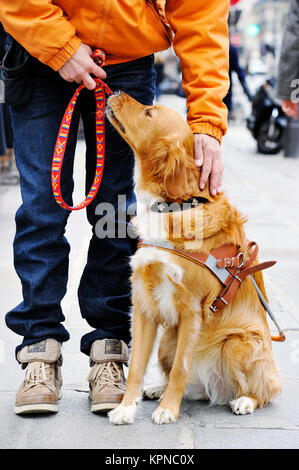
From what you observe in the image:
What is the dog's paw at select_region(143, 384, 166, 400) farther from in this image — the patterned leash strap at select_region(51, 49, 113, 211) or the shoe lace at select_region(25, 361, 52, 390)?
the patterned leash strap at select_region(51, 49, 113, 211)

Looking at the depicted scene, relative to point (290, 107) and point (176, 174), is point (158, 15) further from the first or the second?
point (290, 107)

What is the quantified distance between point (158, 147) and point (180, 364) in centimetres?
87

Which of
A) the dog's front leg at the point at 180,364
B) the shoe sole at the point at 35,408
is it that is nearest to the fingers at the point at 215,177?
the dog's front leg at the point at 180,364

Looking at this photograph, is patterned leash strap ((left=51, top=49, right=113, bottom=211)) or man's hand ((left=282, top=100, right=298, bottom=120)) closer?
patterned leash strap ((left=51, top=49, right=113, bottom=211))

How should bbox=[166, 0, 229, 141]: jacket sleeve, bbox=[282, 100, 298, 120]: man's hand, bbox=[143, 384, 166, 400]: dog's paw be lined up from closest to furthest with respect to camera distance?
1. bbox=[166, 0, 229, 141]: jacket sleeve
2. bbox=[143, 384, 166, 400]: dog's paw
3. bbox=[282, 100, 298, 120]: man's hand

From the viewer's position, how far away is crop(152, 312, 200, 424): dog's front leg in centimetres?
252

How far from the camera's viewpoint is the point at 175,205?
258 centimetres

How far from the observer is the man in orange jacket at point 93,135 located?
8.08 ft

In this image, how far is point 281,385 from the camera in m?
2.74

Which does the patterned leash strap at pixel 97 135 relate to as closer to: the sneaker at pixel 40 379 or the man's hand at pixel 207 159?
the man's hand at pixel 207 159

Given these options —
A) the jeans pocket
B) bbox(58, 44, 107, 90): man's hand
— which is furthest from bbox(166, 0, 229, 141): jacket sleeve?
the jeans pocket

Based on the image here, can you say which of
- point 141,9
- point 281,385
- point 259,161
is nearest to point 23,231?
point 141,9

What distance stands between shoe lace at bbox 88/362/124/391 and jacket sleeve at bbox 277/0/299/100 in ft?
6.21
